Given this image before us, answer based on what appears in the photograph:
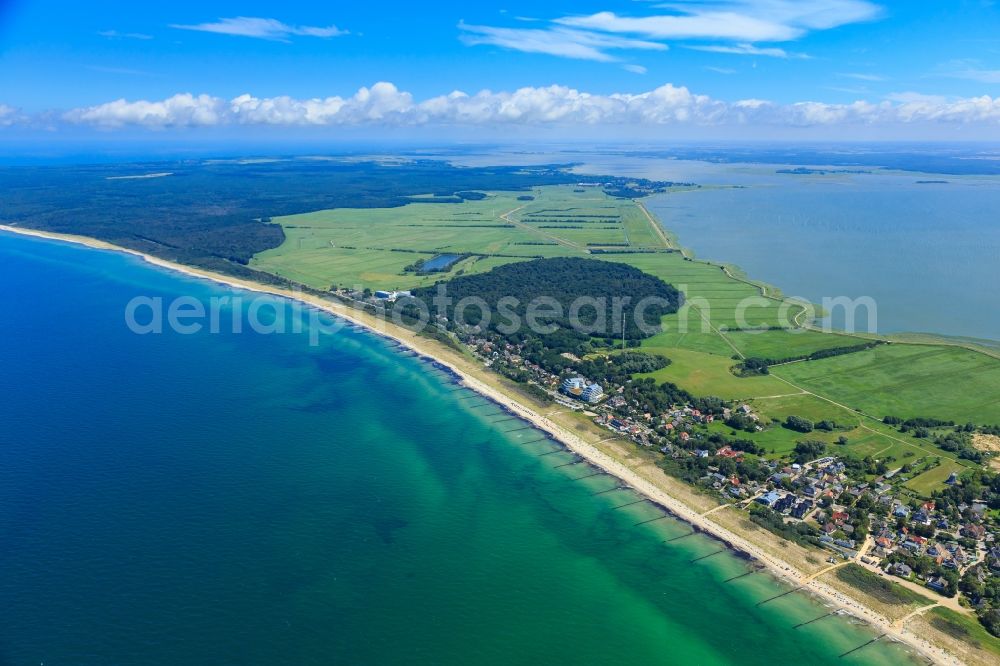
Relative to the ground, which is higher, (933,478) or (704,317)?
(704,317)

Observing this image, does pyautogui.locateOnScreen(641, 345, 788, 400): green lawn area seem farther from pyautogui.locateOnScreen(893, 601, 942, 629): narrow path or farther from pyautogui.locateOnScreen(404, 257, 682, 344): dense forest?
pyautogui.locateOnScreen(893, 601, 942, 629): narrow path

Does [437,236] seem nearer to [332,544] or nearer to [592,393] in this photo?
[592,393]

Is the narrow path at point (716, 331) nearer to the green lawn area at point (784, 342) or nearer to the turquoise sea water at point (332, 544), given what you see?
the green lawn area at point (784, 342)

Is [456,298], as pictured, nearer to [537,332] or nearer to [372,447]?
[537,332]

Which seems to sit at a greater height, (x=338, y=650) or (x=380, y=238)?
(x=380, y=238)

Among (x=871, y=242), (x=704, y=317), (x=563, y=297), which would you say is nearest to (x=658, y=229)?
(x=871, y=242)

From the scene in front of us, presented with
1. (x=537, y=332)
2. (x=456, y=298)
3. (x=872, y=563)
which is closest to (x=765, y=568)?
(x=872, y=563)
